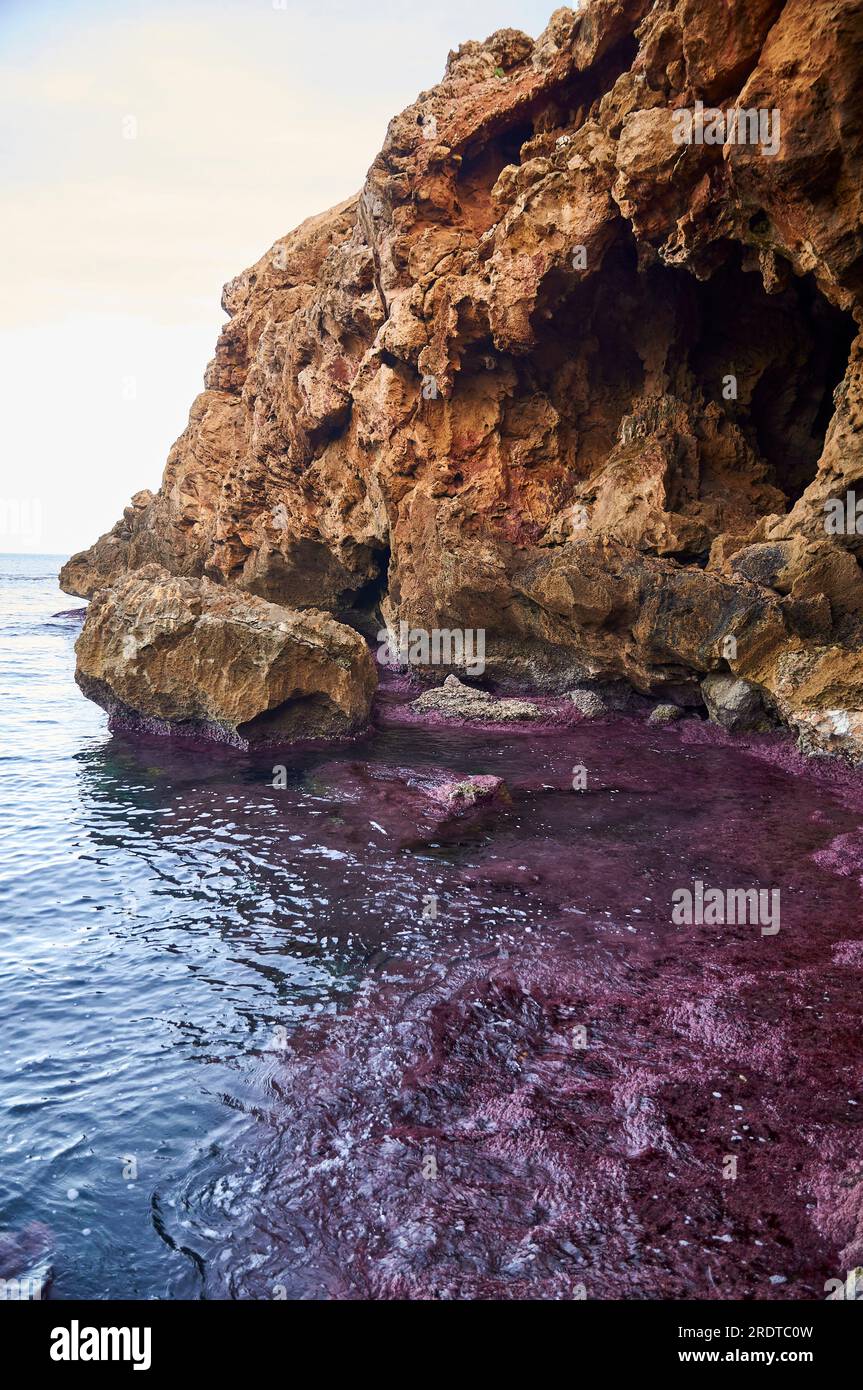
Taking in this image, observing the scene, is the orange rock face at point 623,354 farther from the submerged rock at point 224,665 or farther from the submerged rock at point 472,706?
the submerged rock at point 224,665

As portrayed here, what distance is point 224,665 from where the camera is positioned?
861 inches

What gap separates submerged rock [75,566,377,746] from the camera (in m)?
21.8

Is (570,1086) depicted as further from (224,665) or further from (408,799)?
(224,665)

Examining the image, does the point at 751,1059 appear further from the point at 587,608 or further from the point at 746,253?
the point at 746,253

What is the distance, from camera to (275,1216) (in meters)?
6.43

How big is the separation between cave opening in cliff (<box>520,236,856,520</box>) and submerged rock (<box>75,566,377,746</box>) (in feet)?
37.8

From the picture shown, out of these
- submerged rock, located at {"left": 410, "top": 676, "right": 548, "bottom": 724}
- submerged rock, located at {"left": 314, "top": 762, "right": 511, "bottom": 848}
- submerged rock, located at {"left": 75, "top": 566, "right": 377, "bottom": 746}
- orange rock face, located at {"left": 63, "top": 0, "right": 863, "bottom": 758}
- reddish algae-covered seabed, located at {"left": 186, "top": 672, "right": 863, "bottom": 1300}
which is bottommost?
reddish algae-covered seabed, located at {"left": 186, "top": 672, "right": 863, "bottom": 1300}

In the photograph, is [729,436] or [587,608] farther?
[729,436]

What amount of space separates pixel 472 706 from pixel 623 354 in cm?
1330

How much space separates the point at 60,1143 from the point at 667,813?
12.2 meters

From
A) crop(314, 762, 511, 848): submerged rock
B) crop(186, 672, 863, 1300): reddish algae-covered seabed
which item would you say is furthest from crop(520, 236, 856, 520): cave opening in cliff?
crop(186, 672, 863, 1300): reddish algae-covered seabed

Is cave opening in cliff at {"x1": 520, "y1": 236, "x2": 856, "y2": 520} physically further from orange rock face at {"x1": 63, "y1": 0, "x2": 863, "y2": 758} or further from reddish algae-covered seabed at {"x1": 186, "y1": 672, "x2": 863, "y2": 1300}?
reddish algae-covered seabed at {"x1": 186, "y1": 672, "x2": 863, "y2": 1300}

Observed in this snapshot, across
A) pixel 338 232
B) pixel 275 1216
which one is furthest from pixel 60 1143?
pixel 338 232

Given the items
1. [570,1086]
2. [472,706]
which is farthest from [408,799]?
[570,1086]
